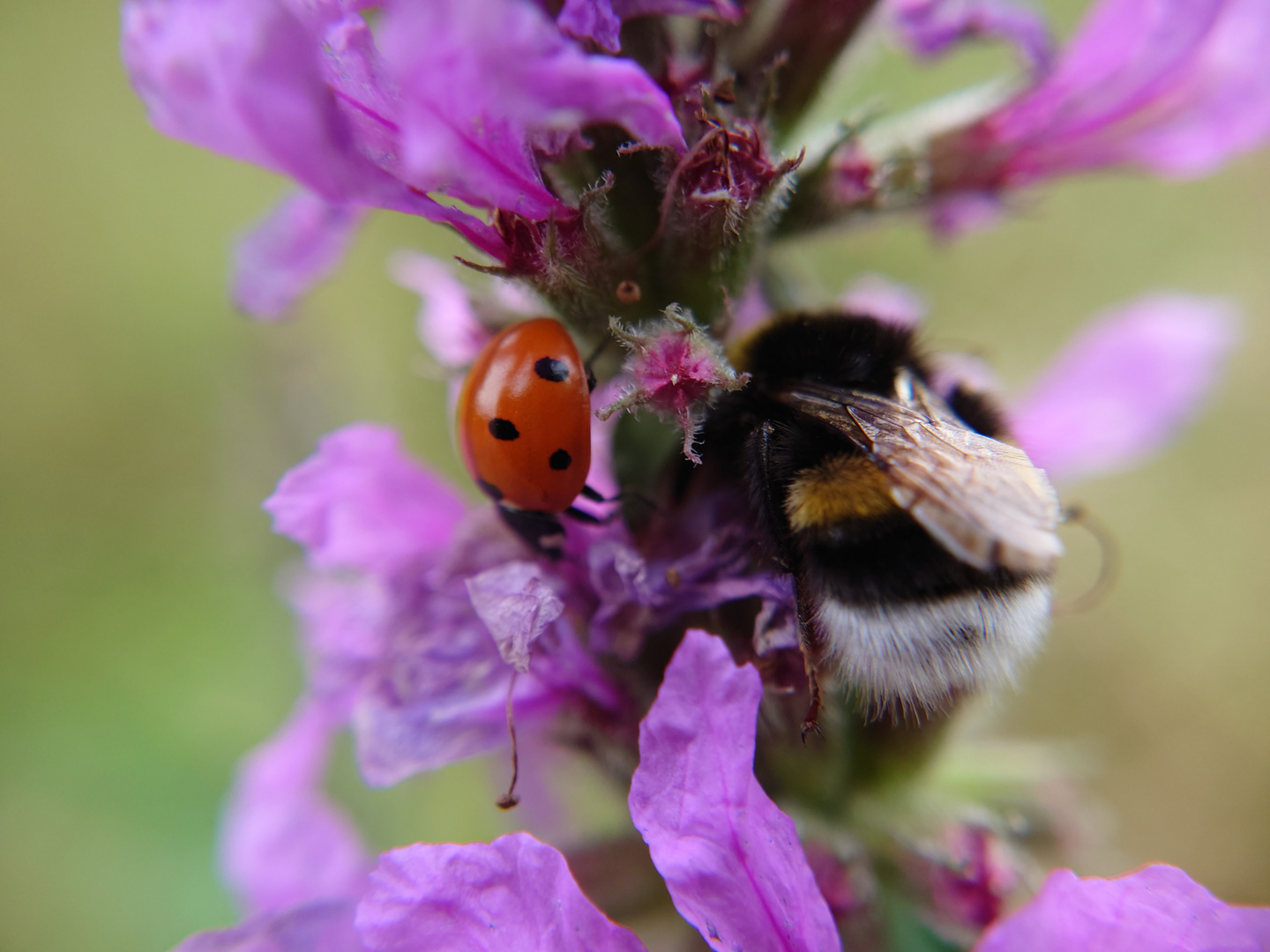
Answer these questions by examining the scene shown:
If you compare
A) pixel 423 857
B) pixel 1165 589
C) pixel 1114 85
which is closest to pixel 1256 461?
pixel 1165 589

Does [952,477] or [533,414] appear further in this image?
[533,414]

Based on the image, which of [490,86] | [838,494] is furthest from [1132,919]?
[490,86]

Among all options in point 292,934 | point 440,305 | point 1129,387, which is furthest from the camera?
point 1129,387

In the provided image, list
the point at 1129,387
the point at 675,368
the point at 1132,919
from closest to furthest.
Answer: the point at 1132,919
the point at 675,368
the point at 1129,387

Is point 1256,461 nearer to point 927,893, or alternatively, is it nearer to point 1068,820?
point 1068,820

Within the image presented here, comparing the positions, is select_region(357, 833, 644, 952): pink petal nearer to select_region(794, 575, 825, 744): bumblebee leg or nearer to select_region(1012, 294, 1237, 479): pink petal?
select_region(794, 575, 825, 744): bumblebee leg

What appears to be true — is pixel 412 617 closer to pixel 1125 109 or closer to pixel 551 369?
pixel 551 369

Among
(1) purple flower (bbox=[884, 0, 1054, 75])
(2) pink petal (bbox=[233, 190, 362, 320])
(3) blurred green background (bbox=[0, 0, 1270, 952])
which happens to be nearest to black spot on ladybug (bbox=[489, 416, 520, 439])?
(2) pink petal (bbox=[233, 190, 362, 320])
